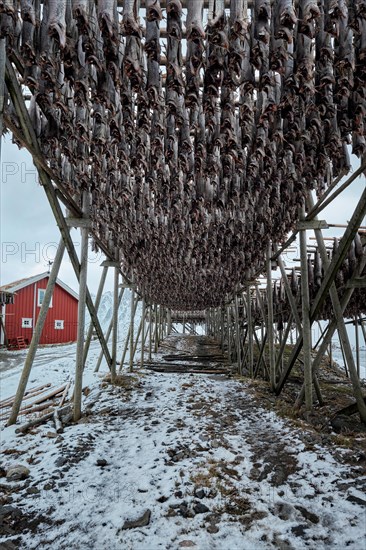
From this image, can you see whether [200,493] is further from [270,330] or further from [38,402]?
[38,402]

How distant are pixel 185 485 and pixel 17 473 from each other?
2.03 metres

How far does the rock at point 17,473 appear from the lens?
3906mm

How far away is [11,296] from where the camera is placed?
24.8m

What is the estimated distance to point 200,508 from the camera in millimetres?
3371

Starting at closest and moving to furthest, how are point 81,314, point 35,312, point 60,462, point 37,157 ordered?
point 60,462
point 37,157
point 81,314
point 35,312

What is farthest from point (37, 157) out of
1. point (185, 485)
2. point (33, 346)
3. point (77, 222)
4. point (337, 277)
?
point (337, 277)

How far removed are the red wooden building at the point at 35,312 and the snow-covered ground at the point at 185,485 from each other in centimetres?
2159

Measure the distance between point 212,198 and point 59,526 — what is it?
5.44m

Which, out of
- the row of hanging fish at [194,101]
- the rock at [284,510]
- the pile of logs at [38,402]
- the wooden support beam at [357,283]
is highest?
the row of hanging fish at [194,101]

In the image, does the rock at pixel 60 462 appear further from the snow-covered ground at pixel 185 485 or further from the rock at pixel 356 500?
the rock at pixel 356 500

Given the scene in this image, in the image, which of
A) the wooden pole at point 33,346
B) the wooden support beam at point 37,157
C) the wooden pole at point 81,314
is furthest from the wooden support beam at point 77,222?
the wooden pole at point 33,346

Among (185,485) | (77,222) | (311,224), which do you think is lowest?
(185,485)

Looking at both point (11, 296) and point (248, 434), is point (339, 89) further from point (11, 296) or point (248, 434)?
point (11, 296)

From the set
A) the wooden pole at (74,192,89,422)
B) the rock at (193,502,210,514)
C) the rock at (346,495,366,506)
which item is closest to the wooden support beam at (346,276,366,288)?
the rock at (346,495,366,506)
